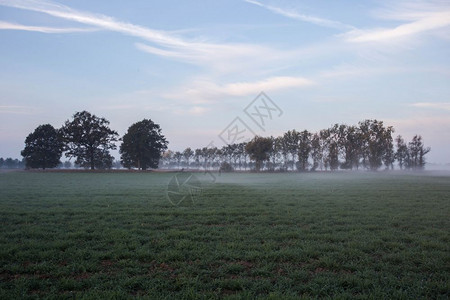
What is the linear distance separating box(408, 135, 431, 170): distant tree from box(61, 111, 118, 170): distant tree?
11633 centimetres

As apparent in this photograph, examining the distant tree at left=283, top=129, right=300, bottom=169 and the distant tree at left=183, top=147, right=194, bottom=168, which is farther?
the distant tree at left=183, top=147, right=194, bottom=168

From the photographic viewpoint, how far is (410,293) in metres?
6.10

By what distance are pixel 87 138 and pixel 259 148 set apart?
2131 inches

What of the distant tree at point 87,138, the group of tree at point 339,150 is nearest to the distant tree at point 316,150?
the group of tree at point 339,150

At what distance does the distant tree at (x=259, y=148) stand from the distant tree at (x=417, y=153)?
214 ft

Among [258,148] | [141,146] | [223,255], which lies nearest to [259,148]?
[258,148]

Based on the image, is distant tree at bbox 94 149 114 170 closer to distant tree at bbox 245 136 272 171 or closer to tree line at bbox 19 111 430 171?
tree line at bbox 19 111 430 171

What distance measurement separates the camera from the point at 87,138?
87188 mm

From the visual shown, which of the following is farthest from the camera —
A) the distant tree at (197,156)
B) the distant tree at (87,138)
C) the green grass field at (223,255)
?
the distant tree at (197,156)

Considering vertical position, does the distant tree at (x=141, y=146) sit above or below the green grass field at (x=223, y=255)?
above

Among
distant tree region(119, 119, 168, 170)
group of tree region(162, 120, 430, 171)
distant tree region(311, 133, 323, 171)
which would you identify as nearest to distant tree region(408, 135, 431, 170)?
group of tree region(162, 120, 430, 171)

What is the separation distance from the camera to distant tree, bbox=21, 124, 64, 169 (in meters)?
88.5

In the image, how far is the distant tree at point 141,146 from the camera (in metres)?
91.4

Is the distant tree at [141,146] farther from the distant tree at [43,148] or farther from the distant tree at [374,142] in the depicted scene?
the distant tree at [374,142]
